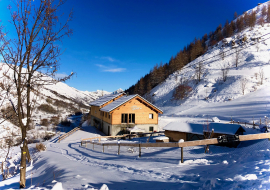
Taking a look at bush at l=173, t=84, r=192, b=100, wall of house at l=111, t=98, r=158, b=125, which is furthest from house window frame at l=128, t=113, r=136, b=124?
bush at l=173, t=84, r=192, b=100

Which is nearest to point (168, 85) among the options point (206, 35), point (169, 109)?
point (169, 109)

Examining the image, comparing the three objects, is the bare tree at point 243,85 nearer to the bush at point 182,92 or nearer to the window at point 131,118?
the bush at point 182,92

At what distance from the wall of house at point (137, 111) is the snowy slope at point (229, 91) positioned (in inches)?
412

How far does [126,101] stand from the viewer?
2842cm

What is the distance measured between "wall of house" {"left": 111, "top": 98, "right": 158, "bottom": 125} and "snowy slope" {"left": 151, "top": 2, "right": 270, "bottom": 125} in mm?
10462

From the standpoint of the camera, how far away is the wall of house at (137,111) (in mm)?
28391

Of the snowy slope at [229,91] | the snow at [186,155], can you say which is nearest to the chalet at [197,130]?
the snow at [186,155]

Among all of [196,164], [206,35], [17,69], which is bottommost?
[196,164]

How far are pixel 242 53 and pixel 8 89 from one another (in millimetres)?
88102

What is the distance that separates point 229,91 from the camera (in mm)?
50406

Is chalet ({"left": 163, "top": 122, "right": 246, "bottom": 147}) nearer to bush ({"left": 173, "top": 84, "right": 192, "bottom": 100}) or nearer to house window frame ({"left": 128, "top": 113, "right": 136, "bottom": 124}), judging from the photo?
house window frame ({"left": 128, "top": 113, "right": 136, "bottom": 124})

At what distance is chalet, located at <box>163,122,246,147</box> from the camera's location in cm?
1301

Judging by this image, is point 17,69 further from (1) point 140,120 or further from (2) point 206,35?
(2) point 206,35

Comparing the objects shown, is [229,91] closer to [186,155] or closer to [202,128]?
[202,128]
